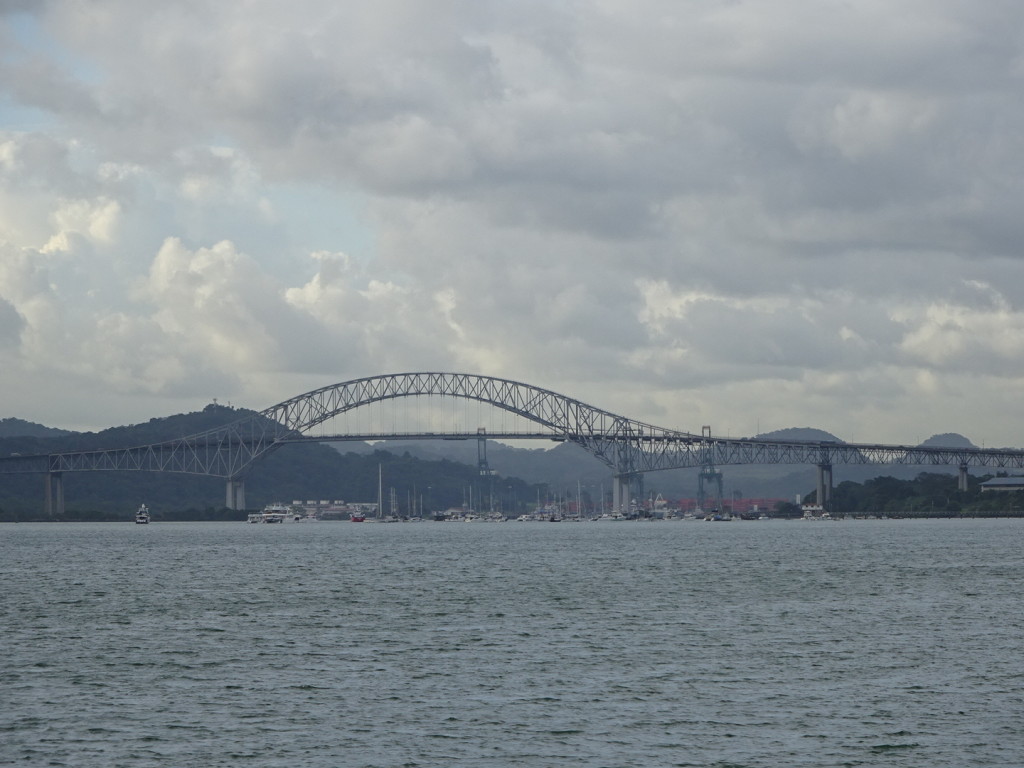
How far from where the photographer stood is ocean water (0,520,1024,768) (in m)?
27.3

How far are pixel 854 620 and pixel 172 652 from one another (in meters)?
22.3

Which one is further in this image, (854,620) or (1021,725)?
(854,620)

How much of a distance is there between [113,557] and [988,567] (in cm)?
6062

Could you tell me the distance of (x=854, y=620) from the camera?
4822cm

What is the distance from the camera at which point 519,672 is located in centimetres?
3650

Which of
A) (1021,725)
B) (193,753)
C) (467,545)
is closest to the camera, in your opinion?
(193,753)

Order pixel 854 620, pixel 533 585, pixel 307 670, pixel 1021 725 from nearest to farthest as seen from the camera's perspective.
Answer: pixel 1021 725 → pixel 307 670 → pixel 854 620 → pixel 533 585

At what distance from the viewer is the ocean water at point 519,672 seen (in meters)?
27.3

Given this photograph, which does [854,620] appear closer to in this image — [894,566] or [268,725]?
[268,725]

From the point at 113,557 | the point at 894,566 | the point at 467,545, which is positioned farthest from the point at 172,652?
the point at 467,545

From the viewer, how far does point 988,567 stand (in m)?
78.7

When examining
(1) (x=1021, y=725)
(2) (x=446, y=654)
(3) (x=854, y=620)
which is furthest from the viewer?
(3) (x=854, y=620)

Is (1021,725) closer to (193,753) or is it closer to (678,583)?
(193,753)

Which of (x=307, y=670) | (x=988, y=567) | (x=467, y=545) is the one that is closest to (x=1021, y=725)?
(x=307, y=670)
